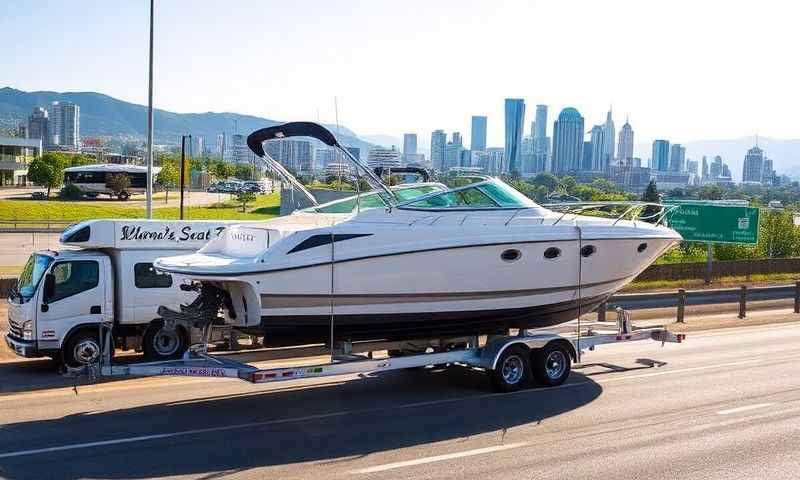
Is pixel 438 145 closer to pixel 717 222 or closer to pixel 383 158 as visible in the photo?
pixel 717 222

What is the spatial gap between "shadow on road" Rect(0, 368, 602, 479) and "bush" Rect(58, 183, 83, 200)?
73691 millimetres

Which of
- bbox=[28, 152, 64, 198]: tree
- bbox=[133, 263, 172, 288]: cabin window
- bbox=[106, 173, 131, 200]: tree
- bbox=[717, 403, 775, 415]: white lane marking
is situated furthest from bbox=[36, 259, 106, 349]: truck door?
bbox=[28, 152, 64, 198]: tree

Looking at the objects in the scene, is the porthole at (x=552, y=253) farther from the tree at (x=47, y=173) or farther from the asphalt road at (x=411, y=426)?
the tree at (x=47, y=173)

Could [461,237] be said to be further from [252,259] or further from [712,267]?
[712,267]

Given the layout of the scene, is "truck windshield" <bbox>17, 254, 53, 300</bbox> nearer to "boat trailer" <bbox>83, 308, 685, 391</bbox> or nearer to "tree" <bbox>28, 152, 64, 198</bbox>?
"boat trailer" <bbox>83, 308, 685, 391</bbox>

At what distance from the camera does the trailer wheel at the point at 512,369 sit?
1359 centimetres

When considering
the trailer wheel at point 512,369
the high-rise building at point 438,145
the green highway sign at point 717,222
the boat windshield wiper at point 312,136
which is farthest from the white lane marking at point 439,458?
the high-rise building at point 438,145

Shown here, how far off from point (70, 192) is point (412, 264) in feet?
249

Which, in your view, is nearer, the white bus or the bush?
the bush

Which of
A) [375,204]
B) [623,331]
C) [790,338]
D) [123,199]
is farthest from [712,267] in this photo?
[123,199]

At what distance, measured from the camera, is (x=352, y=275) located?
12.8 meters

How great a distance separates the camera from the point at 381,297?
13.0m

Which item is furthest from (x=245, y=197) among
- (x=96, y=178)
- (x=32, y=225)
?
(x=32, y=225)

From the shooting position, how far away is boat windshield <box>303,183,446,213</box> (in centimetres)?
1438
